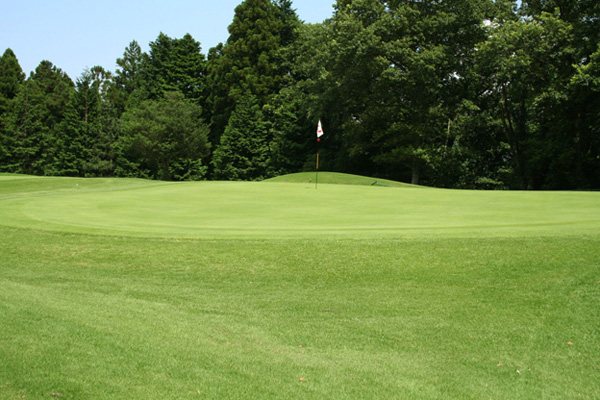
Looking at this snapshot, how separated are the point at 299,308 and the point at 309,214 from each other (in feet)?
22.8

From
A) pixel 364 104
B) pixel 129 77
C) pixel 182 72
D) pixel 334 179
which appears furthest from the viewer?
pixel 129 77

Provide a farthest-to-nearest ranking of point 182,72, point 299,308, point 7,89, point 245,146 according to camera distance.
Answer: point 7,89 < point 182,72 < point 245,146 < point 299,308

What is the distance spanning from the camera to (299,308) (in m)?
5.80

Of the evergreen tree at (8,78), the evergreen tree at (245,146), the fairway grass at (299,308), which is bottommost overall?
the fairway grass at (299,308)

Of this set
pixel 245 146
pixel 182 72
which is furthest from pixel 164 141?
pixel 182 72

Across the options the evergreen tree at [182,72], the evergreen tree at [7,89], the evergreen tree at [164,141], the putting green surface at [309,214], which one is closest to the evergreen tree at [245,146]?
the evergreen tree at [164,141]

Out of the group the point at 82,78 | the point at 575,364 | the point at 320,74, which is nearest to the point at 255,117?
the point at 320,74

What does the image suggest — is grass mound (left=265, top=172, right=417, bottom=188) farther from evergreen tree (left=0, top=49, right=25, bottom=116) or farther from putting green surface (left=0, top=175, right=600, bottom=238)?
evergreen tree (left=0, top=49, right=25, bottom=116)

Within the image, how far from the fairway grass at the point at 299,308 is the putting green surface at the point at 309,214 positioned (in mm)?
153

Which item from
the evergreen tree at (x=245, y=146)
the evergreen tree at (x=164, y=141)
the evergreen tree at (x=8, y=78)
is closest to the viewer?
the evergreen tree at (x=164, y=141)

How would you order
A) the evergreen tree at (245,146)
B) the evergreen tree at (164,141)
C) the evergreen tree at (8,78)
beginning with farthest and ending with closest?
the evergreen tree at (8,78)
the evergreen tree at (245,146)
the evergreen tree at (164,141)

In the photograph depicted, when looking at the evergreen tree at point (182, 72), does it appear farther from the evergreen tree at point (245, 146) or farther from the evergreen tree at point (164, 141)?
the evergreen tree at point (245, 146)

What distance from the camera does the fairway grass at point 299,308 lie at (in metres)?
3.91

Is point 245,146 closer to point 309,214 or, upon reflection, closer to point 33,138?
point 33,138
